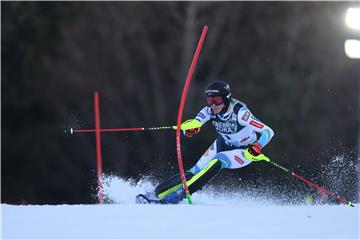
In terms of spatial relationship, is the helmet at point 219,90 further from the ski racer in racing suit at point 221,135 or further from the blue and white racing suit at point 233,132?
the blue and white racing suit at point 233,132

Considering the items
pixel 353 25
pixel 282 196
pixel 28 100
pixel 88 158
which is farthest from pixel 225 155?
pixel 28 100

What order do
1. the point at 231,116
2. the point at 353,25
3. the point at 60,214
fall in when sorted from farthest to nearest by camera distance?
the point at 353,25
the point at 231,116
the point at 60,214

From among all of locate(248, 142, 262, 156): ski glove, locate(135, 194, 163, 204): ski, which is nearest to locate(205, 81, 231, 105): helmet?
locate(248, 142, 262, 156): ski glove

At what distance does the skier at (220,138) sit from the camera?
887 cm

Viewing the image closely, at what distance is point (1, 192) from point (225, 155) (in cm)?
1774

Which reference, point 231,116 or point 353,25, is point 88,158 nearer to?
point 353,25

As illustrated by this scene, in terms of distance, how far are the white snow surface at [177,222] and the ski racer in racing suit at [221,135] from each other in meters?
1.16

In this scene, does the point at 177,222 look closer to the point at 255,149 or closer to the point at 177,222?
the point at 177,222

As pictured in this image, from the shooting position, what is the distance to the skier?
887 centimetres

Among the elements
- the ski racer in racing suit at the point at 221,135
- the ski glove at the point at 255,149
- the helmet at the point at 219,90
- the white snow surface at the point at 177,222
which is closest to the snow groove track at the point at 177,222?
the white snow surface at the point at 177,222

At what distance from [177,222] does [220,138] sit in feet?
7.68

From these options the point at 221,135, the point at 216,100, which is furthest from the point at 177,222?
the point at 221,135

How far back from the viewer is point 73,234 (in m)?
6.93

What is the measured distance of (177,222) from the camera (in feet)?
23.6
